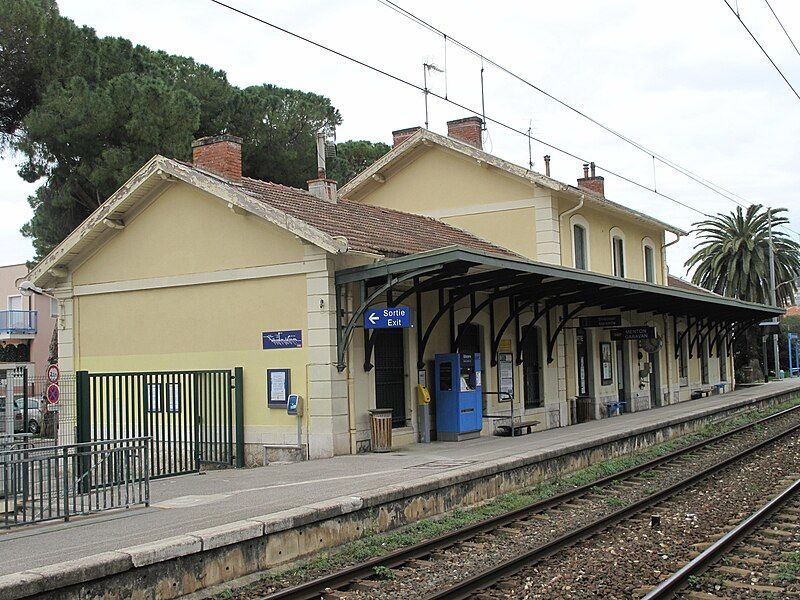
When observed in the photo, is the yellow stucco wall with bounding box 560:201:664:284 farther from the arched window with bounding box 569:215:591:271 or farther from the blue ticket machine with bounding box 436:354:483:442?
the blue ticket machine with bounding box 436:354:483:442

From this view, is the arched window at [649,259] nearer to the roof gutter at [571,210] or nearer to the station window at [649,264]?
the station window at [649,264]

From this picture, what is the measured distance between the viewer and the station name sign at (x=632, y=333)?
72.9ft

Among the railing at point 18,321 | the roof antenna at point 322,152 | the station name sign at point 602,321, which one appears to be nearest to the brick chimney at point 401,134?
the roof antenna at point 322,152

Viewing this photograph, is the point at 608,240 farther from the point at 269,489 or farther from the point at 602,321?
the point at 269,489

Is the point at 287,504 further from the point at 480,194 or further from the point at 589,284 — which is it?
the point at 480,194

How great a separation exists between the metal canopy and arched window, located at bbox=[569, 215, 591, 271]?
1.25 m

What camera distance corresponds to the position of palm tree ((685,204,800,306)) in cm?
4222

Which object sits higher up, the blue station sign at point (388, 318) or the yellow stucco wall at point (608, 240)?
the yellow stucco wall at point (608, 240)

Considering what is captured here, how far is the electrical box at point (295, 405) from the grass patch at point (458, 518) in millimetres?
3764

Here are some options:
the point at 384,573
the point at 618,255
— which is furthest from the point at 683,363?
the point at 384,573

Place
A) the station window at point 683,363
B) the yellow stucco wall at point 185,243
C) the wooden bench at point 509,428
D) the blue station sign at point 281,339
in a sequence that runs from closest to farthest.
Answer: the blue station sign at point 281,339 < the yellow stucco wall at point 185,243 < the wooden bench at point 509,428 < the station window at point 683,363

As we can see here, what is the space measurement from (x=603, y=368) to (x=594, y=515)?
12.6m

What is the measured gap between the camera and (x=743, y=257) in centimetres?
4216

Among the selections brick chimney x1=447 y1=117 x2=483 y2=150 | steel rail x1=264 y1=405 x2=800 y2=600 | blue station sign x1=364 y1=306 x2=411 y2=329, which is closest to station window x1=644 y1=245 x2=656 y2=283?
brick chimney x1=447 y1=117 x2=483 y2=150
